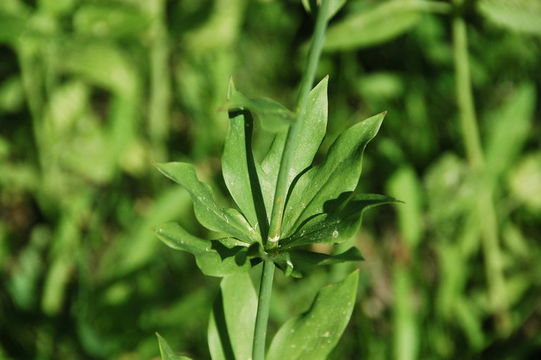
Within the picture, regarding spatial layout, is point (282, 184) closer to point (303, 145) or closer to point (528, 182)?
point (303, 145)

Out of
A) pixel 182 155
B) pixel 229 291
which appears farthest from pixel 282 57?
pixel 229 291

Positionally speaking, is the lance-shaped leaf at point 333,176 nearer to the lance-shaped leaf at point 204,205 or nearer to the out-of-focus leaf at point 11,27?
the lance-shaped leaf at point 204,205

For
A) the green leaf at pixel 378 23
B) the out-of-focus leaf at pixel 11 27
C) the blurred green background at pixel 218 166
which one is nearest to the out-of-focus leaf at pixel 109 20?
the blurred green background at pixel 218 166

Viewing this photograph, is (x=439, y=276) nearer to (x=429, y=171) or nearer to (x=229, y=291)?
(x=429, y=171)

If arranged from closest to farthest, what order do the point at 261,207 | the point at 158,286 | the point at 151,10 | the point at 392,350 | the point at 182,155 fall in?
the point at 261,207, the point at 392,350, the point at 158,286, the point at 151,10, the point at 182,155

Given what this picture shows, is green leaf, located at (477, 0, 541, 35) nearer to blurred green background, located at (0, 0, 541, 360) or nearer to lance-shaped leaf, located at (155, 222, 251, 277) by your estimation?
blurred green background, located at (0, 0, 541, 360)

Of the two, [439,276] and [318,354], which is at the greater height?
[318,354]
